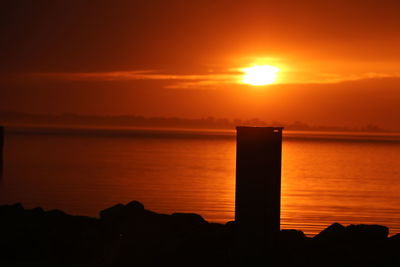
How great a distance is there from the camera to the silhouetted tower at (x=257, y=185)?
1085 centimetres

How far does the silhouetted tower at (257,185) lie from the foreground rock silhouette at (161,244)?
39 cm

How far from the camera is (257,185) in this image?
10852 mm

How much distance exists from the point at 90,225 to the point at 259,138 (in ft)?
20.6

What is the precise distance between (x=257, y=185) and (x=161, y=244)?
2.28 metres

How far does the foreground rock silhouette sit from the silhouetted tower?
0.39 metres

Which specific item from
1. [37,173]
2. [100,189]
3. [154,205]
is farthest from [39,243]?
[37,173]

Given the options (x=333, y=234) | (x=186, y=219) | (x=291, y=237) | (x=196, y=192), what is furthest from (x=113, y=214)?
(x=196, y=192)

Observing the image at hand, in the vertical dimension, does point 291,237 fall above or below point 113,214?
below

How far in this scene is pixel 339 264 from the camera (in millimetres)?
11703

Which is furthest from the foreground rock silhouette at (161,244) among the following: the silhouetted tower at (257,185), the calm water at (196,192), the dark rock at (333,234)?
the calm water at (196,192)

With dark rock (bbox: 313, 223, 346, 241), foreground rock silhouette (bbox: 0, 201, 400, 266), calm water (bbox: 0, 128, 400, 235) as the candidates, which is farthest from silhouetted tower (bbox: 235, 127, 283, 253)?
calm water (bbox: 0, 128, 400, 235)

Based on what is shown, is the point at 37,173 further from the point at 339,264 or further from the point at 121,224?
the point at 339,264

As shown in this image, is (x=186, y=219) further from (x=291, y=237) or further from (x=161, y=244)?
(x=161, y=244)

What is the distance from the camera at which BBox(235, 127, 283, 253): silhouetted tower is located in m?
10.9
